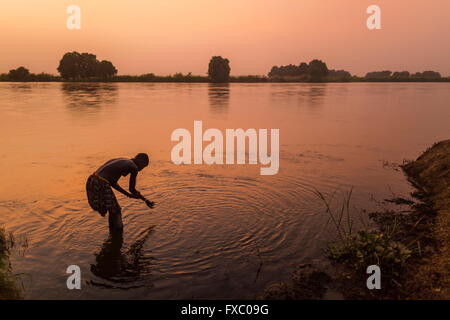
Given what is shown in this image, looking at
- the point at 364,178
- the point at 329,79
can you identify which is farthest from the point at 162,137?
the point at 329,79

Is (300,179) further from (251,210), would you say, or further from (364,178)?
(251,210)

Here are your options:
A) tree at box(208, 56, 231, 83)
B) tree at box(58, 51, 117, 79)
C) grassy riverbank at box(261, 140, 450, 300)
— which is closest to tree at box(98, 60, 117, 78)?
tree at box(58, 51, 117, 79)

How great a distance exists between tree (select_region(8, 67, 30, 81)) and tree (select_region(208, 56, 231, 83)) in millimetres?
57379

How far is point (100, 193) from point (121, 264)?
1.48 m

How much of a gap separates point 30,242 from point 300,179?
25.9 feet

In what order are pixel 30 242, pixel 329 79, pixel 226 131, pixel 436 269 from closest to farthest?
pixel 436 269, pixel 30 242, pixel 226 131, pixel 329 79

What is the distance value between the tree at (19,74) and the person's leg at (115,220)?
118 metres

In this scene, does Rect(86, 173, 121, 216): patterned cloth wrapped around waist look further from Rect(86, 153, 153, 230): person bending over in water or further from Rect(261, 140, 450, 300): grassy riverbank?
Rect(261, 140, 450, 300): grassy riverbank

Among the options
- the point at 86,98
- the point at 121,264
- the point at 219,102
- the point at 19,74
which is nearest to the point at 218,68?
the point at 19,74

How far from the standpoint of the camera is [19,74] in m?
106

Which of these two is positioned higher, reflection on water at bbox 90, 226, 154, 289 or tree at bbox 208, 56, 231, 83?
tree at bbox 208, 56, 231, 83

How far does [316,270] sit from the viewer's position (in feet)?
19.5

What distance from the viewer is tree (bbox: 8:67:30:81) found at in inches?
4141

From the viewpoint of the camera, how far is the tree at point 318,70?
127m
